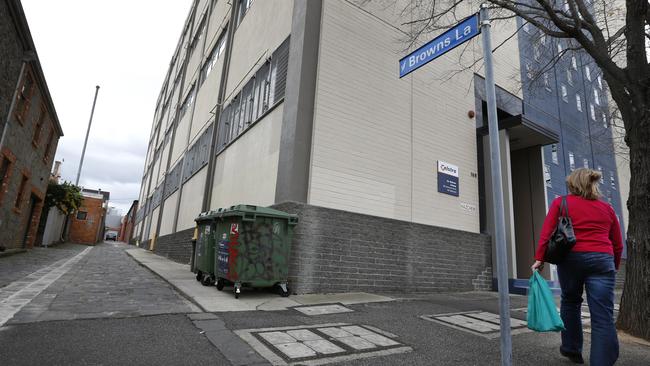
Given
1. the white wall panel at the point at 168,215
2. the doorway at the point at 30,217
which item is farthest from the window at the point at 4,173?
the white wall panel at the point at 168,215

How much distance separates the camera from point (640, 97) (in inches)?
203

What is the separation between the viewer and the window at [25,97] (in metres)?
11.5

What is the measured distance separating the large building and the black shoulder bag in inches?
182

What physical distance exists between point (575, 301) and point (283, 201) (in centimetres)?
522

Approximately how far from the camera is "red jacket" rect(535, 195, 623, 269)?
3072 millimetres

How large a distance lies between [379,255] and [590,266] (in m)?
5.26

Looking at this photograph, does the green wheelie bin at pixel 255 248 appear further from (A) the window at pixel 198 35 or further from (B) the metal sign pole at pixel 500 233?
(A) the window at pixel 198 35

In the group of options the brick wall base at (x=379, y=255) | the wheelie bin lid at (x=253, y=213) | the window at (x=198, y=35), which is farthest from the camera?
the window at (x=198, y=35)

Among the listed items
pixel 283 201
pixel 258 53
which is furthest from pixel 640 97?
pixel 258 53

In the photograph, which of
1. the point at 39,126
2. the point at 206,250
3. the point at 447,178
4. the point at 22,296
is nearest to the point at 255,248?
the point at 206,250

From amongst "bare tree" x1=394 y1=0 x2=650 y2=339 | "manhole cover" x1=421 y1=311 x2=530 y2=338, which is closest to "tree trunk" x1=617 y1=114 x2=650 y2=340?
"bare tree" x1=394 y1=0 x2=650 y2=339

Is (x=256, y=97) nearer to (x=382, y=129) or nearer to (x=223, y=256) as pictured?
(x=382, y=129)

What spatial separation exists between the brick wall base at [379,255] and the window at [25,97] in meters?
10.1

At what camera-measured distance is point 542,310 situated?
283 cm
